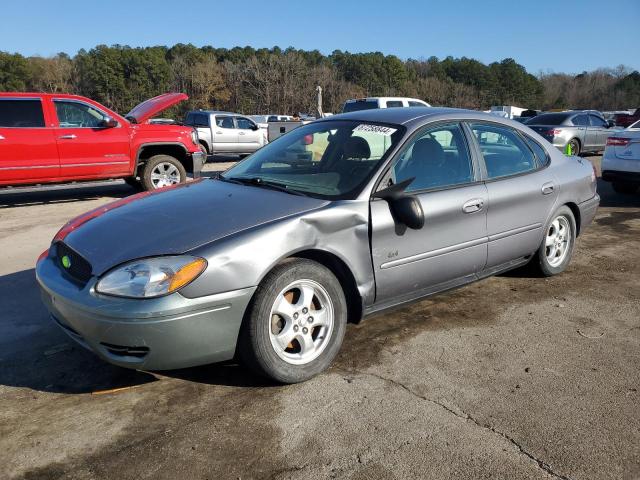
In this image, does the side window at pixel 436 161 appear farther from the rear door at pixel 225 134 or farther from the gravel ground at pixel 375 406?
the rear door at pixel 225 134

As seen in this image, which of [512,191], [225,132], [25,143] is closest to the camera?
[512,191]

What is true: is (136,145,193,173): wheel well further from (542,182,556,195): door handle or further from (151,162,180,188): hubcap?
(542,182,556,195): door handle

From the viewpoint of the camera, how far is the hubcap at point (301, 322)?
9.67 feet

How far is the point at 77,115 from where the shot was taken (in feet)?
29.4

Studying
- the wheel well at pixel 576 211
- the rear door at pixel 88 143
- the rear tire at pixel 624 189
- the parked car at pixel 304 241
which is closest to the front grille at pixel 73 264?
the parked car at pixel 304 241

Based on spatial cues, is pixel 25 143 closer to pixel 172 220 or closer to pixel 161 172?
pixel 161 172

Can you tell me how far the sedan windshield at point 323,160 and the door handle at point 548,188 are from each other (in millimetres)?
1572

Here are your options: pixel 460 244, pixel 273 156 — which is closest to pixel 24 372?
pixel 273 156

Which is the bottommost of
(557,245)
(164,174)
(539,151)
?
→ (557,245)

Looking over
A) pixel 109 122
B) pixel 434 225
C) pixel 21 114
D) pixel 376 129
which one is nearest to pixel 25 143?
pixel 21 114

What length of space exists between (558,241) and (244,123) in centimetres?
1558

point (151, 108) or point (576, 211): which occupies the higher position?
point (151, 108)

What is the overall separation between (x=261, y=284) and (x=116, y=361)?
0.82 metres

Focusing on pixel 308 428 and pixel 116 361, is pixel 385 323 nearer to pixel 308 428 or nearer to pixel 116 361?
pixel 308 428
